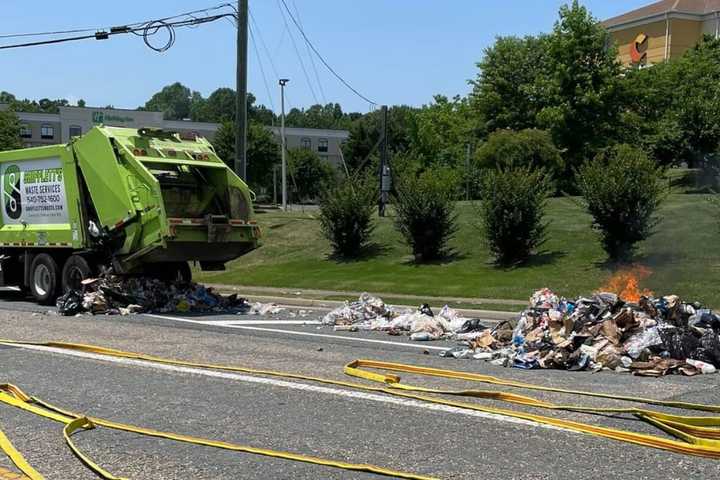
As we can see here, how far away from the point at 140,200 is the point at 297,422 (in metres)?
8.62

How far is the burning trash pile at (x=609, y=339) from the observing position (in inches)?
347

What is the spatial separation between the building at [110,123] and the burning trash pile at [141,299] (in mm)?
43724

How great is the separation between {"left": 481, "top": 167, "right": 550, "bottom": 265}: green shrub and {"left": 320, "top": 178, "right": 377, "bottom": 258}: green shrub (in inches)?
181

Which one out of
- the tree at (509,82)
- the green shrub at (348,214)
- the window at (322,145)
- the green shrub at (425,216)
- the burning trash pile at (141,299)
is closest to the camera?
the burning trash pile at (141,299)

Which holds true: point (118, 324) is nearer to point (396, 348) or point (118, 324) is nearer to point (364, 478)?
point (396, 348)

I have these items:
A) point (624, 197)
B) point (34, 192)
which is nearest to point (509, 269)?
point (624, 197)

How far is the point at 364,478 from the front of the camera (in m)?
4.96

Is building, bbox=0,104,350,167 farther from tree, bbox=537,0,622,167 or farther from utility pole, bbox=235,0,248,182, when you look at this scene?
utility pole, bbox=235,0,248,182

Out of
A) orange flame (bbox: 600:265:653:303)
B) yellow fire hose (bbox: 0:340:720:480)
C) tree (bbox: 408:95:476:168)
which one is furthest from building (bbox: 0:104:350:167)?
yellow fire hose (bbox: 0:340:720:480)

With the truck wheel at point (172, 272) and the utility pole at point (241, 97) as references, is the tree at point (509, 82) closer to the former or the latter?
the utility pole at point (241, 97)

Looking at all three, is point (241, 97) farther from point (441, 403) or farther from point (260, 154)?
point (260, 154)

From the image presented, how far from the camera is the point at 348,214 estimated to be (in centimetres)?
2412

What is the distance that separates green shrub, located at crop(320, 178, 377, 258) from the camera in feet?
78.6

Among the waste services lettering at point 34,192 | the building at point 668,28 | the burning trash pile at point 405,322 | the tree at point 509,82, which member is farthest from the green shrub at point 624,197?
the building at point 668,28
